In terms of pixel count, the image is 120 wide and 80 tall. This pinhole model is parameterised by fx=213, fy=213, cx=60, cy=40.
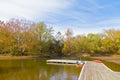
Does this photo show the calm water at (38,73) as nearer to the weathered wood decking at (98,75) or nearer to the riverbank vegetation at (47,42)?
the weathered wood decking at (98,75)

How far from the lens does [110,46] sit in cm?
7244

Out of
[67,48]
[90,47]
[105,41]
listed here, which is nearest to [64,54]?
[67,48]

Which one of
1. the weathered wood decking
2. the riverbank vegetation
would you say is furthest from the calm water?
the riverbank vegetation

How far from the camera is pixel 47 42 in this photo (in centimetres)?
6706

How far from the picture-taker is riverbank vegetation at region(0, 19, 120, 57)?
56.8 metres

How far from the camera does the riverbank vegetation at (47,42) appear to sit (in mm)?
56812

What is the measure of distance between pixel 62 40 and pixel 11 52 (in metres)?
21.1

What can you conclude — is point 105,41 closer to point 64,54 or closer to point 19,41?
point 64,54

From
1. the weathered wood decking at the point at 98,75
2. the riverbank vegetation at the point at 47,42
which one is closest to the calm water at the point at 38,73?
the weathered wood decking at the point at 98,75

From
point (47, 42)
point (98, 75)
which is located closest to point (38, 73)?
point (98, 75)

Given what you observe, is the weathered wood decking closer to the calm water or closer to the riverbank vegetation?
the calm water

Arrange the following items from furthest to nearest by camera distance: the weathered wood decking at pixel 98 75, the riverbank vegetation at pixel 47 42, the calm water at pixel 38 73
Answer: the riverbank vegetation at pixel 47 42 < the calm water at pixel 38 73 < the weathered wood decking at pixel 98 75

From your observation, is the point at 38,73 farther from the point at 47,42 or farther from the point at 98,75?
the point at 47,42

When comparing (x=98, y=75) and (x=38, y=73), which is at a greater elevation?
(x=98, y=75)
